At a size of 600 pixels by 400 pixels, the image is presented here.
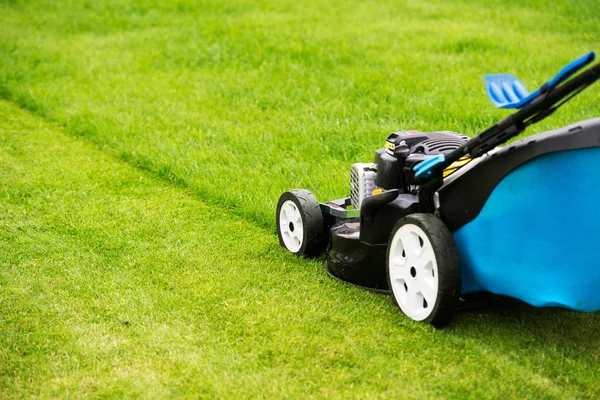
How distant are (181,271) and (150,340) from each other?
0.74 m

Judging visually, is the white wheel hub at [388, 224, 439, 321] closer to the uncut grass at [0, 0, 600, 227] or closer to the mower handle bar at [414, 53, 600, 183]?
the mower handle bar at [414, 53, 600, 183]

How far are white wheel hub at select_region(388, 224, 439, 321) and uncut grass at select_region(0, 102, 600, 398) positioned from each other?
3.6 inches

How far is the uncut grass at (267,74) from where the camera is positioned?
5590 millimetres

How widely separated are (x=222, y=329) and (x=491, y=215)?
1195 mm

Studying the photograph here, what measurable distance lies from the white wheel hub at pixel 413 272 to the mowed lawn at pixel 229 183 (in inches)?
4.1

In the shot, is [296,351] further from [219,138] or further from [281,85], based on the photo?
[281,85]

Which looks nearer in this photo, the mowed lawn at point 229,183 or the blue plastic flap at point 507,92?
the blue plastic flap at point 507,92

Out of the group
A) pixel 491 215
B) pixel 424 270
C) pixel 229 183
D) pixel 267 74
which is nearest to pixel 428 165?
pixel 491 215

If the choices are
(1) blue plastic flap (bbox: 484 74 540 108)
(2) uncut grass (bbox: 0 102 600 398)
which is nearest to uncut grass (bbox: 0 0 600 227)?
(2) uncut grass (bbox: 0 102 600 398)

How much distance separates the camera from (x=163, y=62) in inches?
306

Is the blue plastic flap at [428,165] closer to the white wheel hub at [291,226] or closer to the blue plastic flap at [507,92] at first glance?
the blue plastic flap at [507,92]

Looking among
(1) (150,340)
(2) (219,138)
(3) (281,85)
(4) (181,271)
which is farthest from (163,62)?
(1) (150,340)

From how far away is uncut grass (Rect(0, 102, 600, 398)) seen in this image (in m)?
2.98

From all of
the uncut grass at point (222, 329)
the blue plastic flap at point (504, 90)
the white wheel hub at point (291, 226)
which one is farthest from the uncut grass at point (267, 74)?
the blue plastic flap at point (504, 90)
